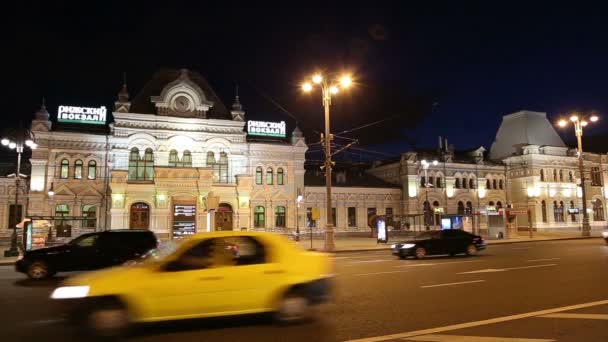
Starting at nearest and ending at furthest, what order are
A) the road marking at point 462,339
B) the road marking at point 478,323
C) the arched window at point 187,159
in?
the road marking at point 462,339 < the road marking at point 478,323 < the arched window at point 187,159

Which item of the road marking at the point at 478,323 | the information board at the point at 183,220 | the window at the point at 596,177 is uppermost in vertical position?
the window at the point at 596,177

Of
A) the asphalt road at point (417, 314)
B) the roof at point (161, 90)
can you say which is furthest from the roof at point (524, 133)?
the asphalt road at point (417, 314)

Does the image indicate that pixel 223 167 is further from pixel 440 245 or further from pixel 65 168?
pixel 440 245

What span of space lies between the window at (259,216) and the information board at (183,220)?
6155 millimetres

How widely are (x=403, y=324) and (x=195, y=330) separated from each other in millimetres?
3563

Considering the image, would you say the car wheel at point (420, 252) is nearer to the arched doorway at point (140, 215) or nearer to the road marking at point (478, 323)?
the road marking at point (478, 323)

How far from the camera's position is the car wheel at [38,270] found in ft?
50.8

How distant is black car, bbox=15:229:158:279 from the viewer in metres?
15.6

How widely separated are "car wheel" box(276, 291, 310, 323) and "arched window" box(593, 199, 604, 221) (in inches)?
2568

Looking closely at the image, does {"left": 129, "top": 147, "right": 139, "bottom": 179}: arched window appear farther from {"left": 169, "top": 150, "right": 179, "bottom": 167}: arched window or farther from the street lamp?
the street lamp

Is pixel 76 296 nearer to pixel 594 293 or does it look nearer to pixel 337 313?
pixel 337 313

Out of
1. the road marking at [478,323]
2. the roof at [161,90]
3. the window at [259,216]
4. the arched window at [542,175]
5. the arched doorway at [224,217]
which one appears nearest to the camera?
the road marking at [478,323]

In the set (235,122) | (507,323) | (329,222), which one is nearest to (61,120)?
(235,122)

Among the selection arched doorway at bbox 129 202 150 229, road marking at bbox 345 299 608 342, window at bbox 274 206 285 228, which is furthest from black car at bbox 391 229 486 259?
arched doorway at bbox 129 202 150 229
